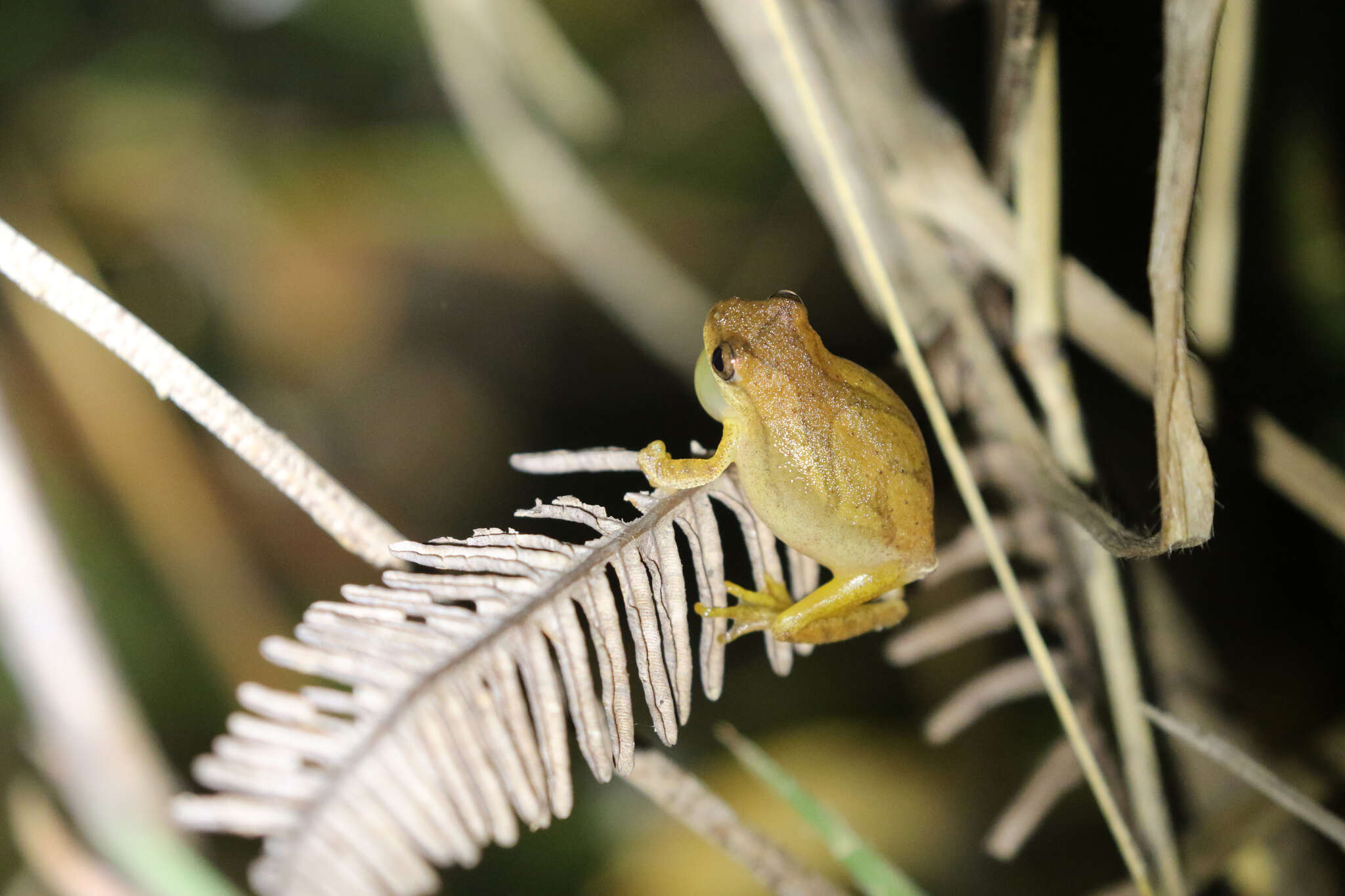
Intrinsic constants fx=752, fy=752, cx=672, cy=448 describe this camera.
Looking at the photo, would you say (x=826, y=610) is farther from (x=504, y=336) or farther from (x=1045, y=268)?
(x=504, y=336)

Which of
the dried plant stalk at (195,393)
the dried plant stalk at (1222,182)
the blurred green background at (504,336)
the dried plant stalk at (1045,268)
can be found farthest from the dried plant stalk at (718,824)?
the dried plant stalk at (1222,182)

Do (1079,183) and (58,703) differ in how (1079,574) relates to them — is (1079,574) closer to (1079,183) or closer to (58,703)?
(1079,183)

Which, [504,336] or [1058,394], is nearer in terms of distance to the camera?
[1058,394]

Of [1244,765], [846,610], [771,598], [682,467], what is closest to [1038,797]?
[1244,765]

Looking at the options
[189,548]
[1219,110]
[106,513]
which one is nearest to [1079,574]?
[1219,110]

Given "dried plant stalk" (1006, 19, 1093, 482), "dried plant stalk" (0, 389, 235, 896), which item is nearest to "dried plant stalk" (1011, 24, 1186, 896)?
"dried plant stalk" (1006, 19, 1093, 482)

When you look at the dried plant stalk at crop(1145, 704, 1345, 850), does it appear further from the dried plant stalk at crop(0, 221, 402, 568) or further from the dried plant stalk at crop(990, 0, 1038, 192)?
the dried plant stalk at crop(0, 221, 402, 568)
